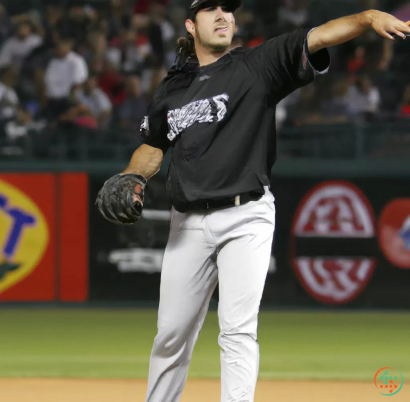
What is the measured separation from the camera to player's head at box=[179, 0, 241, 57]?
153 inches

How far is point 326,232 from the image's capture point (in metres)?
8.10

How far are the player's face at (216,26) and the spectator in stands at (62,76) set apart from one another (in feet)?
22.3

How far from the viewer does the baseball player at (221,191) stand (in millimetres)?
3766

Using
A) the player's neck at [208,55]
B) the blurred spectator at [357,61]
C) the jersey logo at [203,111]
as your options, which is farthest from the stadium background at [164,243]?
the player's neck at [208,55]

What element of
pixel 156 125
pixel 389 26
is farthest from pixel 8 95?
pixel 389 26

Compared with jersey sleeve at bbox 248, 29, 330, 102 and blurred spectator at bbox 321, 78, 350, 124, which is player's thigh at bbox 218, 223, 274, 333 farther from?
blurred spectator at bbox 321, 78, 350, 124

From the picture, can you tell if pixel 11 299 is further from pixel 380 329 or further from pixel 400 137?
pixel 400 137

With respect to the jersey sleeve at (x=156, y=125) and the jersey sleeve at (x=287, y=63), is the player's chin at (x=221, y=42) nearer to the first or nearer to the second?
the jersey sleeve at (x=287, y=63)

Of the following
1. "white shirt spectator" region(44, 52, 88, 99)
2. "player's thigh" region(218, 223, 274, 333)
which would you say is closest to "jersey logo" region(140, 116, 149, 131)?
"player's thigh" region(218, 223, 274, 333)

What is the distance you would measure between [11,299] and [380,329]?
3.47 metres

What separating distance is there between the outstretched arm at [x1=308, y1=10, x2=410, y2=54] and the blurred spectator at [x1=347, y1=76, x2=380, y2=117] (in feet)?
22.3

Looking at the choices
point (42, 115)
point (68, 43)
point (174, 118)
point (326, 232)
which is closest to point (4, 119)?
point (42, 115)

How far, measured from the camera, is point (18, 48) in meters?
11.4

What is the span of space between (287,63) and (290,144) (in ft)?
16.0
